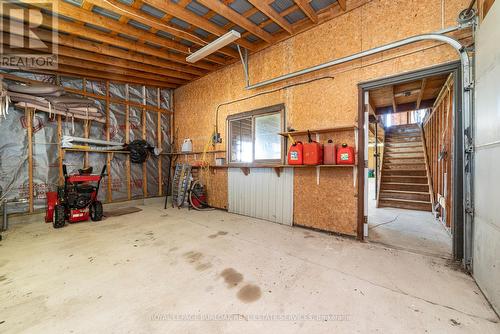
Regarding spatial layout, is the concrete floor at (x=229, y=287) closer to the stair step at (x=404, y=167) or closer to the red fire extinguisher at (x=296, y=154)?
the red fire extinguisher at (x=296, y=154)

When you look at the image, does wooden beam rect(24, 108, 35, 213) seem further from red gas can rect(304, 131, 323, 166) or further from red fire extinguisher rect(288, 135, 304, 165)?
red gas can rect(304, 131, 323, 166)

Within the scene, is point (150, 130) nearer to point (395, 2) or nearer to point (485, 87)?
point (395, 2)

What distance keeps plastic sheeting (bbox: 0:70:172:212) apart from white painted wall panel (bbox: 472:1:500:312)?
6.48 meters

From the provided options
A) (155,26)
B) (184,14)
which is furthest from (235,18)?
(155,26)

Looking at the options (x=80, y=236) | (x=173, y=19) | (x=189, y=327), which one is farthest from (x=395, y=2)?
(x=80, y=236)

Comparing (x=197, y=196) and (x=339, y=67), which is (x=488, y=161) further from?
(x=197, y=196)

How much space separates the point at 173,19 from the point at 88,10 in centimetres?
119

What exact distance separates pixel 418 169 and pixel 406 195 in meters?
0.98

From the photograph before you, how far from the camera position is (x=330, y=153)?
3.16 metres

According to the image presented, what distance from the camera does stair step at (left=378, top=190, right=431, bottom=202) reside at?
17.1 feet

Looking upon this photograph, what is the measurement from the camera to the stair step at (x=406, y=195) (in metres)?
5.20

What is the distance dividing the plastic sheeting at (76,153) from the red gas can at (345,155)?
16.8 ft

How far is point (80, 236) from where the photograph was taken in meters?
3.22

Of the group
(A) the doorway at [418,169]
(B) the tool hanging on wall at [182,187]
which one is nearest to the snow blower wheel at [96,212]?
(B) the tool hanging on wall at [182,187]
